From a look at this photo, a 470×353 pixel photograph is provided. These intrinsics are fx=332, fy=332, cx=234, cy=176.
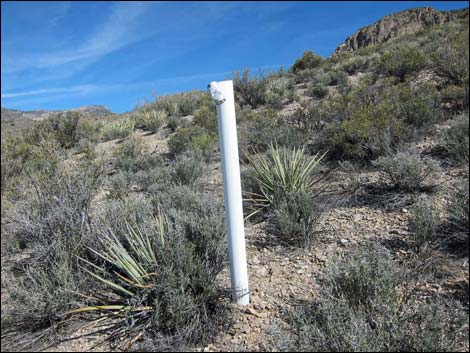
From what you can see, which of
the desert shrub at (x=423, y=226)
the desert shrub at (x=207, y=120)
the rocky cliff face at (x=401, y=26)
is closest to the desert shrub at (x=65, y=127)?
the desert shrub at (x=207, y=120)

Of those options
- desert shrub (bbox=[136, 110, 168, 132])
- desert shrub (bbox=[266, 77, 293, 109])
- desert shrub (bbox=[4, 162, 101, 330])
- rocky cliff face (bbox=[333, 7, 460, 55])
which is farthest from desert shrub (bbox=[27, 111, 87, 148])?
rocky cliff face (bbox=[333, 7, 460, 55])

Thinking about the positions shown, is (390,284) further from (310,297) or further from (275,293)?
(275,293)

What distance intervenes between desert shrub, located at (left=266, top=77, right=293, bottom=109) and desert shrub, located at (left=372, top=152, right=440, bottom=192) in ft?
25.9

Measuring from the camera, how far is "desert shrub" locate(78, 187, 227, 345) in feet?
8.95

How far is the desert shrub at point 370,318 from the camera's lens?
7.22ft

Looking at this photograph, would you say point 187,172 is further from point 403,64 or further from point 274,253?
point 403,64

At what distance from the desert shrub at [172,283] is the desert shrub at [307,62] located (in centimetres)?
1657

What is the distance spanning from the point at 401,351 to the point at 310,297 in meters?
0.95

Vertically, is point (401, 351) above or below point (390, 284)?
below

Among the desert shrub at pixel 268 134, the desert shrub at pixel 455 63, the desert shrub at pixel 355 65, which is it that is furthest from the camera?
the desert shrub at pixel 355 65

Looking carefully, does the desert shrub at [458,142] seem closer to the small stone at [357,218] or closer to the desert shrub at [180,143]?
the small stone at [357,218]

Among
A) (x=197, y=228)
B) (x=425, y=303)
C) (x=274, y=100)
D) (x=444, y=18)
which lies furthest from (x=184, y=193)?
(x=444, y=18)

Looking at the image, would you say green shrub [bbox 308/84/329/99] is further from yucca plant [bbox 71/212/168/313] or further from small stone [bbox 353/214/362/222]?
yucca plant [bbox 71/212/168/313]

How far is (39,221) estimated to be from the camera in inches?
157
